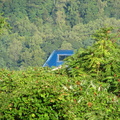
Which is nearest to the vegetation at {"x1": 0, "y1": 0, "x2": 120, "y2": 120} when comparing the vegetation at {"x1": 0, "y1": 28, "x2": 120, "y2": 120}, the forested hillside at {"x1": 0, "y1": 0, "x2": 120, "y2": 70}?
the vegetation at {"x1": 0, "y1": 28, "x2": 120, "y2": 120}

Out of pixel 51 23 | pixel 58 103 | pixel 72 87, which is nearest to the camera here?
pixel 58 103

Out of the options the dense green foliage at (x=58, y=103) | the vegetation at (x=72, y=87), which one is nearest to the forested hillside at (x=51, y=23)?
the vegetation at (x=72, y=87)

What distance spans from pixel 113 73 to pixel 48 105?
150 cm

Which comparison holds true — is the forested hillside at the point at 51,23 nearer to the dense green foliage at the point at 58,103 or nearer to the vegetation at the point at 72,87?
the vegetation at the point at 72,87

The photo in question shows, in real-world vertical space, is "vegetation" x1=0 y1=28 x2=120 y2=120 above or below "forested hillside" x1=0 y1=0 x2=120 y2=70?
above

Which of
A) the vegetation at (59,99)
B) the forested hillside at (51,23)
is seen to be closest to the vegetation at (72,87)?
the vegetation at (59,99)

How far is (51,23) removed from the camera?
314 feet

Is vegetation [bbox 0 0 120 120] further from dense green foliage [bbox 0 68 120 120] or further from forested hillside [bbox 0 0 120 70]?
forested hillside [bbox 0 0 120 70]

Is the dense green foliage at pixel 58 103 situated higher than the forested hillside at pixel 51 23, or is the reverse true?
the dense green foliage at pixel 58 103

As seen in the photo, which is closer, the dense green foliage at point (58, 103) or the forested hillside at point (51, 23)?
the dense green foliage at point (58, 103)

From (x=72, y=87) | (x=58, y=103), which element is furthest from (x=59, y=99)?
(x=72, y=87)

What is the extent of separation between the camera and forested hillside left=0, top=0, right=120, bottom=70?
77688 millimetres

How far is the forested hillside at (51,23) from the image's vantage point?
77.7 metres

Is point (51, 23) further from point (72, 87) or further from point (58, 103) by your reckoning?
point (58, 103)
